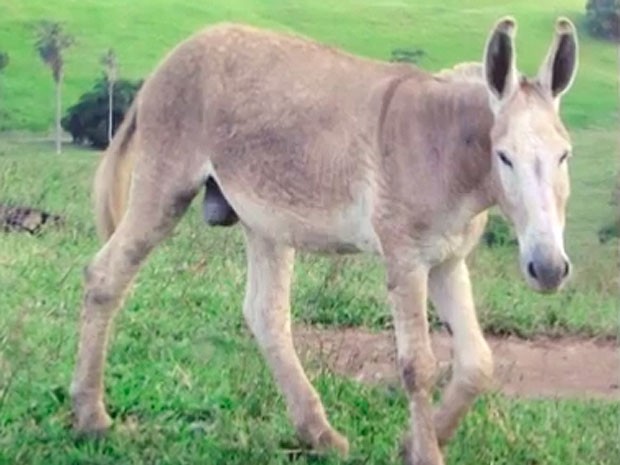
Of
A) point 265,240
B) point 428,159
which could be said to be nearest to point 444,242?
point 428,159

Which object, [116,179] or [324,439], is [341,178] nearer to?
[324,439]

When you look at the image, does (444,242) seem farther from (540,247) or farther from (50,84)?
(50,84)

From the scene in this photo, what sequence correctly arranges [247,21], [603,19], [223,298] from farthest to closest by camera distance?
[247,21] < [603,19] < [223,298]

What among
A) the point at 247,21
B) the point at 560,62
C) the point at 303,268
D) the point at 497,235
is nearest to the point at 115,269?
the point at 560,62

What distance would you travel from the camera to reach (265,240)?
241 inches

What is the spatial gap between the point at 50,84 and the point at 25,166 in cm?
78

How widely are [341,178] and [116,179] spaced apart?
1291mm

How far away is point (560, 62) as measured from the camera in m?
5.01

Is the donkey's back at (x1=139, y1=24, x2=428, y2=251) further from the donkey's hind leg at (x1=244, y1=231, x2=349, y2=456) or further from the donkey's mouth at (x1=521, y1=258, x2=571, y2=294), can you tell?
the donkey's mouth at (x1=521, y1=258, x2=571, y2=294)

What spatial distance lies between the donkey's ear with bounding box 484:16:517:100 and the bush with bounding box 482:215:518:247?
2.15m

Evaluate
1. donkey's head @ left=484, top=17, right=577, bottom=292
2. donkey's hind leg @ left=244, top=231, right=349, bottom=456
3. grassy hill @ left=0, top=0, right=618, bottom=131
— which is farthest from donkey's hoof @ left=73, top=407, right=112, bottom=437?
grassy hill @ left=0, top=0, right=618, bottom=131

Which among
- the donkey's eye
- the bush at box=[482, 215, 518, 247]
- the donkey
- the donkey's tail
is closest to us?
the donkey's eye

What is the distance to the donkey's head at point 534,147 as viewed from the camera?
15.2 feet

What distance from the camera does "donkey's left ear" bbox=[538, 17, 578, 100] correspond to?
4977mm
